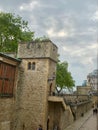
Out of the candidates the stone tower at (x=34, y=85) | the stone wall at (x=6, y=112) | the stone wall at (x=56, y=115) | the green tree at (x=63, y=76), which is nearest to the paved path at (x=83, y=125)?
the stone wall at (x=56, y=115)

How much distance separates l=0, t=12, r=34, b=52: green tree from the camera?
112 ft

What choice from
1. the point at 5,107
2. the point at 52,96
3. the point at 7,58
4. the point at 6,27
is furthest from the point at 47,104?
the point at 6,27

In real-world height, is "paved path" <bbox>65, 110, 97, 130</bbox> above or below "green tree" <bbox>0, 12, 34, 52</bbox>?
below

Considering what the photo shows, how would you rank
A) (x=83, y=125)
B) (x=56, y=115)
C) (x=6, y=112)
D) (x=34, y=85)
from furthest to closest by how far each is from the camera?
(x=83, y=125), (x=56, y=115), (x=34, y=85), (x=6, y=112)

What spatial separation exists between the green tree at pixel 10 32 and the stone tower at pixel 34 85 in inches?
463

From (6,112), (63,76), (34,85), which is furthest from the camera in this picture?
(63,76)

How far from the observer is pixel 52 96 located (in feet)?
74.7

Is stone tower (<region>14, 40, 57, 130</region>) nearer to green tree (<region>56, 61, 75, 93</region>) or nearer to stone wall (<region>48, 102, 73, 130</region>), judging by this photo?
stone wall (<region>48, 102, 73, 130</region>)

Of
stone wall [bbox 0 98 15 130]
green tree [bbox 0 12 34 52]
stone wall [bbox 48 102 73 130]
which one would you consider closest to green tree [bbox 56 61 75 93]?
green tree [bbox 0 12 34 52]

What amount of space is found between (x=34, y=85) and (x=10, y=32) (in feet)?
49.5

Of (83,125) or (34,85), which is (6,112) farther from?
(83,125)

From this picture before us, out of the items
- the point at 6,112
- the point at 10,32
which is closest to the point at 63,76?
the point at 10,32

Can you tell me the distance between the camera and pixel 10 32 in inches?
1379

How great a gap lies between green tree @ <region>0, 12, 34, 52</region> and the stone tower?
11.8 m
